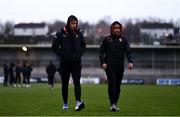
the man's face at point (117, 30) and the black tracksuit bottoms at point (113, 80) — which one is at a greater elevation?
the man's face at point (117, 30)

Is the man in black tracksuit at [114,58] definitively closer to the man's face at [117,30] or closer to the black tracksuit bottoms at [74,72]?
the man's face at [117,30]

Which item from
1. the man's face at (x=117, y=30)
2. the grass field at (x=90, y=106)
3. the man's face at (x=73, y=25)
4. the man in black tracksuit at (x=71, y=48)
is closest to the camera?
the grass field at (x=90, y=106)

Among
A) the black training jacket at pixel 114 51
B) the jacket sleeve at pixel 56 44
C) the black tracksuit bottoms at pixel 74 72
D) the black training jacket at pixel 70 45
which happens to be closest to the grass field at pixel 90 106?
the black tracksuit bottoms at pixel 74 72

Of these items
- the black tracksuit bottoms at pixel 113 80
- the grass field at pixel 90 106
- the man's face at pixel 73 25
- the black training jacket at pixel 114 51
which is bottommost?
the grass field at pixel 90 106

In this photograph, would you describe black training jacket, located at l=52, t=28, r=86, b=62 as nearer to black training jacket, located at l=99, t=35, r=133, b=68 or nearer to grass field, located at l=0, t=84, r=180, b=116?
black training jacket, located at l=99, t=35, r=133, b=68

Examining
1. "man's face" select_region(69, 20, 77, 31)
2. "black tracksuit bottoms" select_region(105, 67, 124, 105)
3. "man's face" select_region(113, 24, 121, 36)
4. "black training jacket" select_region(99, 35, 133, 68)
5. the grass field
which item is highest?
"man's face" select_region(69, 20, 77, 31)

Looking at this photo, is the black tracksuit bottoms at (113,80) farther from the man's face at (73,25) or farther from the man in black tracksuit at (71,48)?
the man's face at (73,25)

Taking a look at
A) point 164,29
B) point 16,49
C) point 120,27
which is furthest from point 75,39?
point 164,29

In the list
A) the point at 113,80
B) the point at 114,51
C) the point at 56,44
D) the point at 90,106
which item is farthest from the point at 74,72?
the point at 90,106

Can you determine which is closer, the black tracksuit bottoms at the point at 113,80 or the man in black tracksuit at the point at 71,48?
the man in black tracksuit at the point at 71,48

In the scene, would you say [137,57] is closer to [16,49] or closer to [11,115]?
[16,49]

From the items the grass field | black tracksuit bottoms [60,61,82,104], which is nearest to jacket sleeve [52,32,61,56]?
black tracksuit bottoms [60,61,82,104]

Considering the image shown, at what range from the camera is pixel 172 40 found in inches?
3440

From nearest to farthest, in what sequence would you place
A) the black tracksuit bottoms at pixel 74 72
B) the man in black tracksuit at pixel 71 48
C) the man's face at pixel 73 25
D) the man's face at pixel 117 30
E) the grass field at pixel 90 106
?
the grass field at pixel 90 106 < the man's face at pixel 73 25 < the man in black tracksuit at pixel 71 48 < the black tracksuit bottoms at pixel 74 72 < the man's face at pixel 117 30
